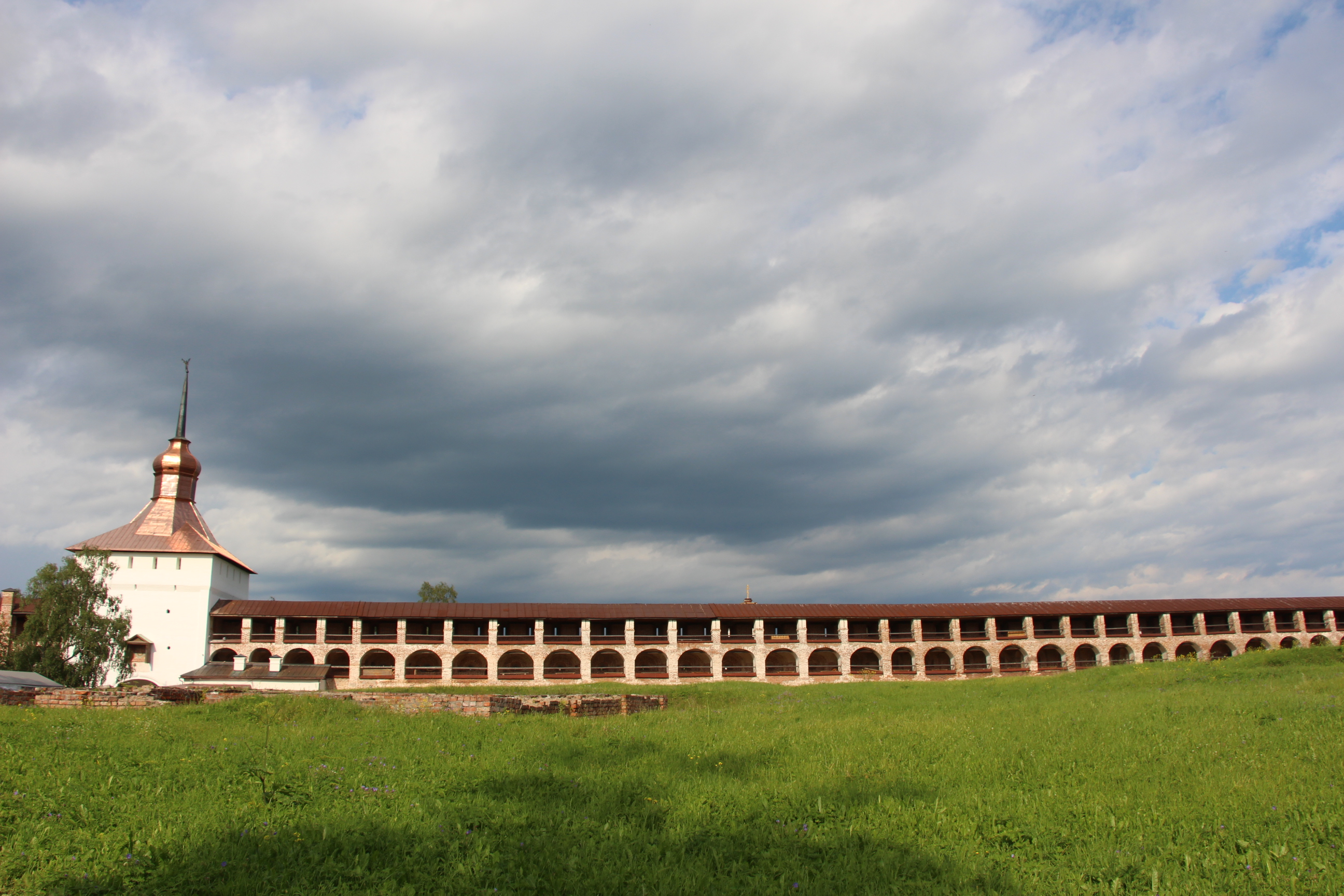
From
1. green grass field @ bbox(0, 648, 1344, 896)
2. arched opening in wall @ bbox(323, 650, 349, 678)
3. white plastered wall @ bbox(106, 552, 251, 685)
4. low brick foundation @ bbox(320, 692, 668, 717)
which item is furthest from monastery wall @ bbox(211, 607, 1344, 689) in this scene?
green grass field @ bbox(0, 648, 1344, 896)

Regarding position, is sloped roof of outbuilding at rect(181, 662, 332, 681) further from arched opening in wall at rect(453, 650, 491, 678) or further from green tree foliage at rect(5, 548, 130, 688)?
Result: arched opening in wall at rect(453, 650, 491, 678)

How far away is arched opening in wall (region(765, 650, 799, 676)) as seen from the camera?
37594 millimetres

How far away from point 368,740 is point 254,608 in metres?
29.4

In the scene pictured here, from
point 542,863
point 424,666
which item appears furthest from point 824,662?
point 542,863

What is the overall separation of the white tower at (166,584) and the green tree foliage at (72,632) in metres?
1.11

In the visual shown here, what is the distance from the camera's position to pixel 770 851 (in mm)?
6121

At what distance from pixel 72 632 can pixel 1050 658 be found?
45.8 metres

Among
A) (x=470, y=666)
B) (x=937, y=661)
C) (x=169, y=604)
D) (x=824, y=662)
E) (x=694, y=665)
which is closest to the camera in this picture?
(x=169, y=604)

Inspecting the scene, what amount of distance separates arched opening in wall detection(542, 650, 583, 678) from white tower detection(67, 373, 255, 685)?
15.0 m

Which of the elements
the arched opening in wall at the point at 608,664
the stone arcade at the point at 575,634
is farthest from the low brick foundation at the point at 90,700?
the arched opening in wall at the point at 608,664

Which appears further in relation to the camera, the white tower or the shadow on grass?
the white tower

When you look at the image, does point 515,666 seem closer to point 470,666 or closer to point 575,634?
point 470,666

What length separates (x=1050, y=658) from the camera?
4153 cm

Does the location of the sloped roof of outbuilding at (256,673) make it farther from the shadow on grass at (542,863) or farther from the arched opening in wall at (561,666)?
the shadow on grass at (542,863)
